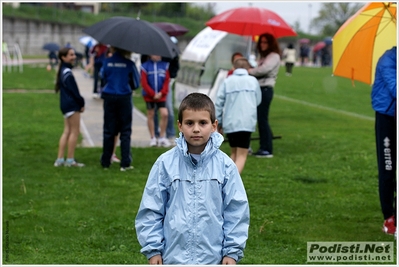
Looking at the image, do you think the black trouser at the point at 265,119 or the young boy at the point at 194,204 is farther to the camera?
the black trouser at the point at 265,119

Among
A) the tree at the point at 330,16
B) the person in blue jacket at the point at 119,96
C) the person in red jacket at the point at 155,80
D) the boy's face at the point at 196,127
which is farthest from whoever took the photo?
the tree at the point at 330,16

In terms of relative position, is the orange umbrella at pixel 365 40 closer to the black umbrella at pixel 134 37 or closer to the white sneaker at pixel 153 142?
the black umbrella at pixel 134 37

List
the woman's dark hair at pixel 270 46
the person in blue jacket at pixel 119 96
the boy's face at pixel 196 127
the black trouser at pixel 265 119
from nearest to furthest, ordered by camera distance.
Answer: the boy's face at pixel 196 127
the person in blue jacket at pixel 119 96
the woman's dark hair at pixel 270 46
the black trouser at pixel 265 119

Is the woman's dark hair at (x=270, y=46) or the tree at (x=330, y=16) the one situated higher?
the woman's dark hair at (x=270, y=46)

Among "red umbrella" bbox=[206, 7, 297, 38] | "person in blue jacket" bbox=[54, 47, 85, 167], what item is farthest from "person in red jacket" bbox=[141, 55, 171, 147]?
"person in blue jacket" bbox=[54, 47, 85, 167]

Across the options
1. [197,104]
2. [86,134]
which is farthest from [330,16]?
[197,104]

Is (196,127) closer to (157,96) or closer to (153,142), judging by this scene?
(157,96)

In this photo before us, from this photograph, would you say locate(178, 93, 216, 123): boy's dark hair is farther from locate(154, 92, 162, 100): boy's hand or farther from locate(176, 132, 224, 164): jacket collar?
locate(154, 92, 162, 100): boy's hand

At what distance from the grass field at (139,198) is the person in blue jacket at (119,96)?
367 mm

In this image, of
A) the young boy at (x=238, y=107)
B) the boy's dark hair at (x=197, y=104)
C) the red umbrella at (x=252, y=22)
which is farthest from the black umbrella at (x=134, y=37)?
the boy's dark hair at (x=197, y=104)

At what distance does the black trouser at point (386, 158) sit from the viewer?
7520 millimetres

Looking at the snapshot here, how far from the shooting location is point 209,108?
4.37m

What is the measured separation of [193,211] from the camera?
4324mm

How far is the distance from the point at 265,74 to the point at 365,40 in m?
3.68
